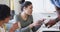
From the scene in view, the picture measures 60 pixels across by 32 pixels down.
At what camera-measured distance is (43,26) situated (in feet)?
4.43

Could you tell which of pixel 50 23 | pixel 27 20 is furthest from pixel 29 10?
pixel 50 23

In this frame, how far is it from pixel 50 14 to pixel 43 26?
12cm

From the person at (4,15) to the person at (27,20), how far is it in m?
0.08

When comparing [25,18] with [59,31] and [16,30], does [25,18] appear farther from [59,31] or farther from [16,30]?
[59,31]

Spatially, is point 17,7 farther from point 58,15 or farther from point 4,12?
point 58,15

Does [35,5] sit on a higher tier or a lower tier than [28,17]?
higher

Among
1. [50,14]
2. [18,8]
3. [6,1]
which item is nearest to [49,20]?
[50,14]

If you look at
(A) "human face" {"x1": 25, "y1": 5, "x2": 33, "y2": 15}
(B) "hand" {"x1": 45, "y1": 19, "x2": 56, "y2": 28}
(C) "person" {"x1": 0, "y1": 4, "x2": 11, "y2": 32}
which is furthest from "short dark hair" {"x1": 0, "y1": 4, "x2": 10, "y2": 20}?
(B) "hand" {"x1": 45, "y1": 19, "x2": 56, "y2": 28}

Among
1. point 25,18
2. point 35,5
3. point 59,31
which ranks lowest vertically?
point 59,31

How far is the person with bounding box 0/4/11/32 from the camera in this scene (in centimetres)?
135

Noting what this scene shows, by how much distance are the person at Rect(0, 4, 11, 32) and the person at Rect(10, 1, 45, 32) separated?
79mm

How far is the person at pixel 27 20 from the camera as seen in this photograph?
4.45 ft

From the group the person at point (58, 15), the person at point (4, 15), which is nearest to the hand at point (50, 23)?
the person at point (58, 15)

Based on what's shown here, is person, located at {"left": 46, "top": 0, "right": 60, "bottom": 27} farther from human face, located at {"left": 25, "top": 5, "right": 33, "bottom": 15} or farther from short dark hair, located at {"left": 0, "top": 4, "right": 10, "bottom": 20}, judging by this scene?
short dark hair, located at {"left": 0, "top": 4, "right": 10, "bottom": 20}
